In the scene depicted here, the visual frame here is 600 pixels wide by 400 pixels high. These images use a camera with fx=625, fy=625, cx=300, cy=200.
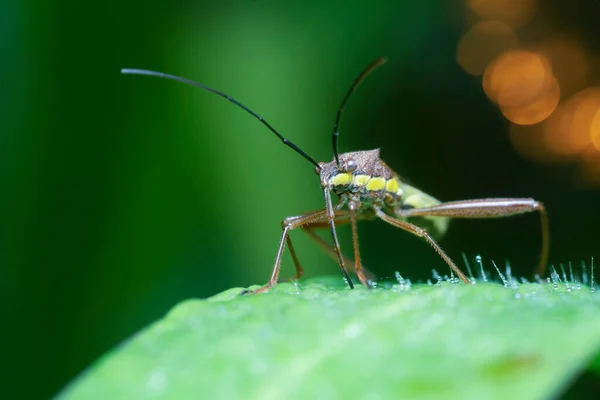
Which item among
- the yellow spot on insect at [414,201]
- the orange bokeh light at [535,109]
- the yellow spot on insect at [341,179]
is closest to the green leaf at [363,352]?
the yellow spot on insect at [341,179]

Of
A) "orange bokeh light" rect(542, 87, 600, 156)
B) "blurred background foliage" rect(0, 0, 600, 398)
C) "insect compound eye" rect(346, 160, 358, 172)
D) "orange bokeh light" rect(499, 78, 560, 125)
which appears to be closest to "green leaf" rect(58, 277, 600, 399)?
"insect compound eye" rect(346, 160, 358, 172)

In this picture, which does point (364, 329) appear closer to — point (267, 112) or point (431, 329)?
point (431, 329)

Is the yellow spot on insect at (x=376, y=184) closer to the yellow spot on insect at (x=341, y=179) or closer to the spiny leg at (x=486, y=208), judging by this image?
the yellow spot on insect at (x=341, y=179)

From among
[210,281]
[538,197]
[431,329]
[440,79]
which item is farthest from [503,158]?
[431,329]

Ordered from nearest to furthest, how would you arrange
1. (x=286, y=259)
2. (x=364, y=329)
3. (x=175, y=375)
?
(x=175, y=375) → (x=364, y=329) → (x=286, y=259)

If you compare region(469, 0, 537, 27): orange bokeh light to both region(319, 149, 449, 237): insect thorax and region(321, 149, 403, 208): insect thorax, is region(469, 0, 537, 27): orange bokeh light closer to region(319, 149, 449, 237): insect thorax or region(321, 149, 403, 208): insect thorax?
region(319, 149, 449, 237): insect thorax

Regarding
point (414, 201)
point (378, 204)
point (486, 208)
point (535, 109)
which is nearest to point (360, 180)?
point (378, 204)

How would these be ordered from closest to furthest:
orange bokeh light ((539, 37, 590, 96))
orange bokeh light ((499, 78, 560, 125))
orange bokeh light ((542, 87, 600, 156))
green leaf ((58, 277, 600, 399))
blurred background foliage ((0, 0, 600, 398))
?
green leaf ((58, 277, 600, 399)) → blurred background foliage ((0, 0, 600, 398)) → orange bokeh light ((542, 87, 600, 156)) → orange bokeh light ((539, 37, 590, 96)) → orange bokeh light ((499, 78, 560, 125))
